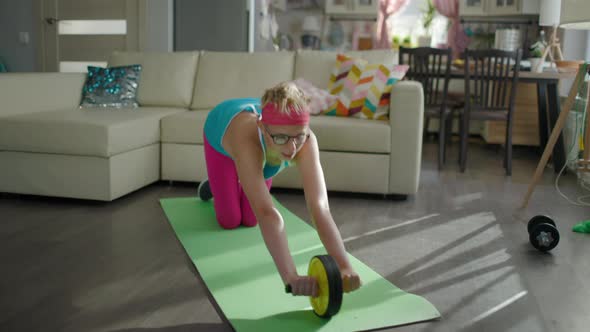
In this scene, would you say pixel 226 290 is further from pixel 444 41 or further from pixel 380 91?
pixel 444 41

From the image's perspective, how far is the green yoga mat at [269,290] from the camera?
5.51ft

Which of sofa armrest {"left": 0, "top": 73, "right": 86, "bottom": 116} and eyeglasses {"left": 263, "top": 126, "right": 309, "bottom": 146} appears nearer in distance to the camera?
eyeglasses {"left": 263, "top": 126, "right": 309, "bottom": 146}

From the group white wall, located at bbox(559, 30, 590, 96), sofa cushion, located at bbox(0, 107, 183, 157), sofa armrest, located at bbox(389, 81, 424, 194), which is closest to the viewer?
sofa cushion, located at bbox(0, 107, 183, 157)

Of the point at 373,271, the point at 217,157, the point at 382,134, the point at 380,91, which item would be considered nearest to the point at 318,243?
the point at 373,271

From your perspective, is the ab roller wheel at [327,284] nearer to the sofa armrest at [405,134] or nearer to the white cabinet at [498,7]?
the sofa armrest at [405,134]

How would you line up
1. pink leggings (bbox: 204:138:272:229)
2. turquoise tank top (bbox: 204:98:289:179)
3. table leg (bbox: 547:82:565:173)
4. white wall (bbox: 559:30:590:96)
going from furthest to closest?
white wall (bbox: 559:30:590:96) < table leg (bbox: 547:82:565:173) < pink leggings (bbox: 204:138:272:229) < turquoise tank top (bbox: 204:98:289:179)

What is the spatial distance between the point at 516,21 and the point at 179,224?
5668mm

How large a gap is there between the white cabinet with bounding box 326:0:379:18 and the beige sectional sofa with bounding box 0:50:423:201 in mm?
3674

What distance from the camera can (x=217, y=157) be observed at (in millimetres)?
2562

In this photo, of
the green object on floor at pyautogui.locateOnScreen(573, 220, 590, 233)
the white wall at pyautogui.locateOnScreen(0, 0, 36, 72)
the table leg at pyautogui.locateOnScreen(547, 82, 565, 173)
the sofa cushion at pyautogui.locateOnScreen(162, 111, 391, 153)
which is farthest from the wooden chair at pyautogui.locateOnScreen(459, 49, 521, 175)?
the white wall at pyautogui.locateOnScreen(0, 0, 36, 72)

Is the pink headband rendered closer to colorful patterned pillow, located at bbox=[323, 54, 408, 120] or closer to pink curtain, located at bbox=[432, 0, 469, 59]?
colorful patterned pillow, located at bbox=[323, 54, 408, 120]

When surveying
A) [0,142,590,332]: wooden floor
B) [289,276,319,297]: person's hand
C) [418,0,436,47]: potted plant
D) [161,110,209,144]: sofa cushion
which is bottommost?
[0,142,590,332]: wooden floor

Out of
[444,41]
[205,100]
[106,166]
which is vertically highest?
[444,41]

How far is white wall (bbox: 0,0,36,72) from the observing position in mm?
6418
